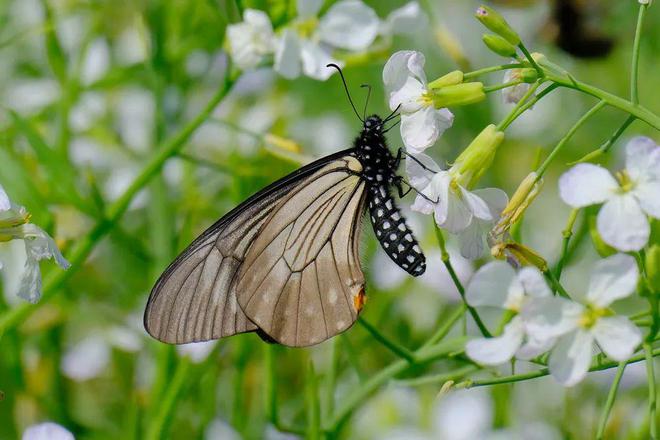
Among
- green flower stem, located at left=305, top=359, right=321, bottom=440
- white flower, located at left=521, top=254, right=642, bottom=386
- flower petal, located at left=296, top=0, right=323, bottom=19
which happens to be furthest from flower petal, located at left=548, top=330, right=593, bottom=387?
flower petal, located at left=296, top=0, right=323, bottom=19

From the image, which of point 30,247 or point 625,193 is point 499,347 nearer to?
point 625,193

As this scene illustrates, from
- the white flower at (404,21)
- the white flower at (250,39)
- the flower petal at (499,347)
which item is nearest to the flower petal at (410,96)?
the flower petal at (499,347)

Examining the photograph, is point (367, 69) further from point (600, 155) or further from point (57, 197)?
point (600, 155)

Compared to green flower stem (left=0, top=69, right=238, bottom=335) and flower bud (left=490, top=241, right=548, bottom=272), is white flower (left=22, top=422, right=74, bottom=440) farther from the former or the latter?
flower bud (left=490, top=241, right=548, bottom=272)

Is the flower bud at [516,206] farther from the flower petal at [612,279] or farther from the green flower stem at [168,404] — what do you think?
the green flower stem at [168,404]

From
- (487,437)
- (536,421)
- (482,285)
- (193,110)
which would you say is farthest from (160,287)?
(193,110)
